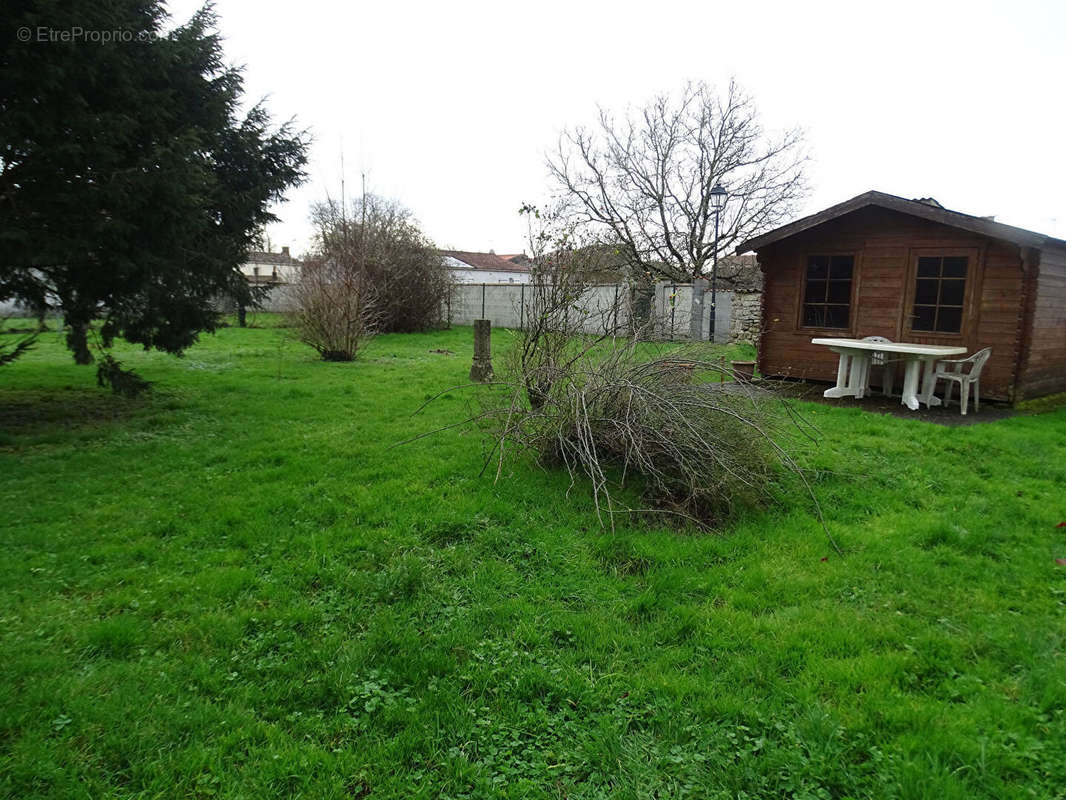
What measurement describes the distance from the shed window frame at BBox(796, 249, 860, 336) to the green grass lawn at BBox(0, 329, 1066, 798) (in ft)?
15.9

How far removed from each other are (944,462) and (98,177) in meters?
8.61

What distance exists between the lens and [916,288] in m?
9.44

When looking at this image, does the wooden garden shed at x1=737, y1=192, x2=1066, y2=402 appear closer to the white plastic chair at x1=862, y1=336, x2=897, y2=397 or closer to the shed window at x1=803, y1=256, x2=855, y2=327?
the shed window at x1=803, y1=256, x2=855, y2=327

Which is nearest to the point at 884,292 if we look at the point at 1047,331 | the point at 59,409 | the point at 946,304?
the point at 946,304

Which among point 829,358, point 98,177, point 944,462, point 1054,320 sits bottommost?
point 944,462

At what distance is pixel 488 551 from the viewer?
3.92m

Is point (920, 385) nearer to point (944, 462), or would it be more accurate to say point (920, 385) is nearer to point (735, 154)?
point (944, 462)

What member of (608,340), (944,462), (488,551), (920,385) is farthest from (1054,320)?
(488,551)

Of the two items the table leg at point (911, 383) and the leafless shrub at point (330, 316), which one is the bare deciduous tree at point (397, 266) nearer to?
the leafless shrub at point (330, 316)

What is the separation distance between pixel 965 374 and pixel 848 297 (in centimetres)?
230

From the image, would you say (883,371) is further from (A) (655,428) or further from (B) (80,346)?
(B) (80,346)

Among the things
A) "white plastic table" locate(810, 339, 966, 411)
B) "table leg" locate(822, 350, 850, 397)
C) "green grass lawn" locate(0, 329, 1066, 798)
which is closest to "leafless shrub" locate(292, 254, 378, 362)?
"green grass lawn" locate(0, 329, 1066, 798)

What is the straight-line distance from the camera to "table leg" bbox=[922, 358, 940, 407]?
8531 millimetres

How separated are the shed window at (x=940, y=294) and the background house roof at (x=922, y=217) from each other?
2.20 ft
